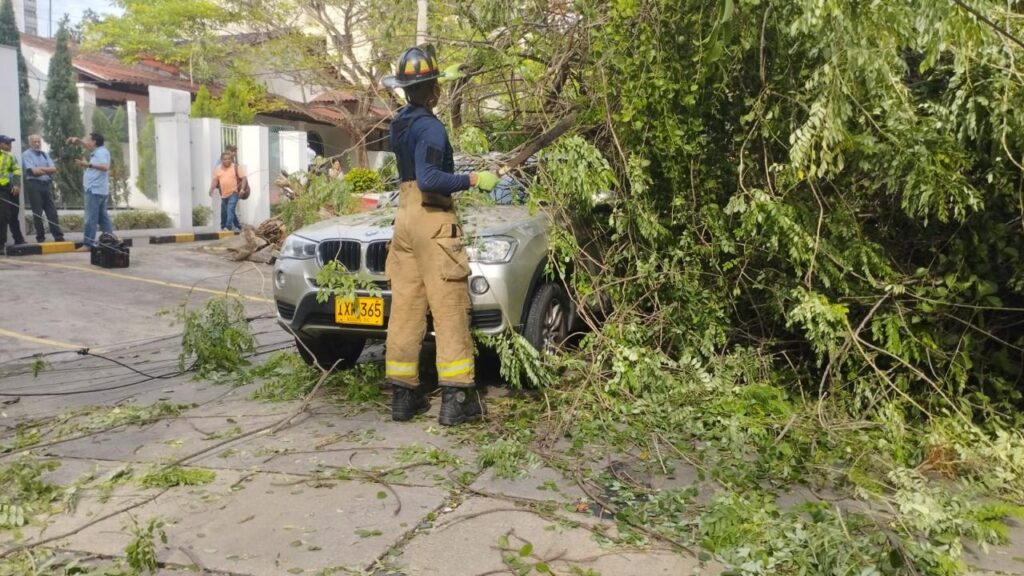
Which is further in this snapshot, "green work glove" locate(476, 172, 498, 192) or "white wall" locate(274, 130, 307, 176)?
"white wall" locate(274, 130, 307, 176)

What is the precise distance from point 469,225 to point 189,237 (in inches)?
529

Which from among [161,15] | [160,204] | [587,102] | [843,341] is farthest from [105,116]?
[843,341]

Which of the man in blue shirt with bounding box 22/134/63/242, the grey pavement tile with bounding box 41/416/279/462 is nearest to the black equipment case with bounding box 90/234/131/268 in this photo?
the man in blue shirt with bounding box 22/134/63/242

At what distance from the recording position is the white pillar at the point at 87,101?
25.7 meters

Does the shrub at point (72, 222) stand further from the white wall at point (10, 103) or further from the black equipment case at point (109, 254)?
the black equipment case at point (109, 254)

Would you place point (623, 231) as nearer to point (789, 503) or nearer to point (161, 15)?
point (789, 503)

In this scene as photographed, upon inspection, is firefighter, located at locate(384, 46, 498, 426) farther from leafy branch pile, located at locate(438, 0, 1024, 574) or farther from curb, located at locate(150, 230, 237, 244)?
curb, located at locate(150, 230, 237, 244)

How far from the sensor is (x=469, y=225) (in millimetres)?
5617

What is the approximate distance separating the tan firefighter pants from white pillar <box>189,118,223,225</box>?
1523 cm

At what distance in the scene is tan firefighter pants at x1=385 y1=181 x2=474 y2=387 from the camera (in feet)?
16.6

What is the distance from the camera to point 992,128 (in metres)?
4.35

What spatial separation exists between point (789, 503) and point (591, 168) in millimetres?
2360

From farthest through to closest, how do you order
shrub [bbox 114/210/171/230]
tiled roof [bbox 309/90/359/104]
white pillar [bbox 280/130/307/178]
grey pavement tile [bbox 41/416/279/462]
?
1. tiled roof [bbox 309/90/359/104]
2. white pillar [bbox 280/130/307/178]
3. shrub [bbox 114/210/171/230]
4. grey pavement tile [bbox 41/416/279/462]

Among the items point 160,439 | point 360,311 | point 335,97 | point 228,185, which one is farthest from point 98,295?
point 335,97
